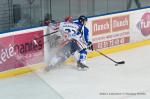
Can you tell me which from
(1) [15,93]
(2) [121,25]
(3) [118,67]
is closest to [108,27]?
(2) [121,25]

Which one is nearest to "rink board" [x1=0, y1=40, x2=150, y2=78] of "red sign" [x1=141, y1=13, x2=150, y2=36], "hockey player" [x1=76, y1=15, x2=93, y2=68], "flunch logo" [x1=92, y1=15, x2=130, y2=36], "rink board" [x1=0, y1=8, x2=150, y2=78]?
"rink board" [x1=0, y1=8, x2=150, y2=78]

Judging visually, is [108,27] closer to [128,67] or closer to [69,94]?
[128,67]

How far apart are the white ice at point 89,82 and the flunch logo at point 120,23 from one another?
717 mm

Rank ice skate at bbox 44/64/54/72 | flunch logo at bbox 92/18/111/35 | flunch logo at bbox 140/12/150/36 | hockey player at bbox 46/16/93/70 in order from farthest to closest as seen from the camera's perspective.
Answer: flunch logo at bbox 140/12/150/36 → flunch logo at bbox 92/18/111/35 → ice skate at bbox 44/64/54/72 → hockey player at bbox 46/16/93/70

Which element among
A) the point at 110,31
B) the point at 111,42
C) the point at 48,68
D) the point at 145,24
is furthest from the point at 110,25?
the point at 48,68

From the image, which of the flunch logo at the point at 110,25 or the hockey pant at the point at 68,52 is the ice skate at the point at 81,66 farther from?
the flunch logo at the point at 110,25

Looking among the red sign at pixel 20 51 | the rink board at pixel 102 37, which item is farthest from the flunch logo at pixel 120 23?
the red sign at pixel 20 51

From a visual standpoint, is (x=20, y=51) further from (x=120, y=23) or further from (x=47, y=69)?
(x=120, y=23)

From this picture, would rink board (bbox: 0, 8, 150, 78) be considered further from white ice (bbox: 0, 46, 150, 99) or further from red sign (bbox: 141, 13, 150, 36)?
white ice (bbox: 0, 46, 150, 99)

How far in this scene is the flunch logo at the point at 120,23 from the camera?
9289 millimetres

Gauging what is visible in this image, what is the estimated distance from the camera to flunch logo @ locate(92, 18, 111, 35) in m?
9.01

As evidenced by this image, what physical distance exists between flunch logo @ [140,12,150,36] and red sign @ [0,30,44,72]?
231cm

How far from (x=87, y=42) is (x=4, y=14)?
1678mm

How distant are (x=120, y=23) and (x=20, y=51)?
219 cm
